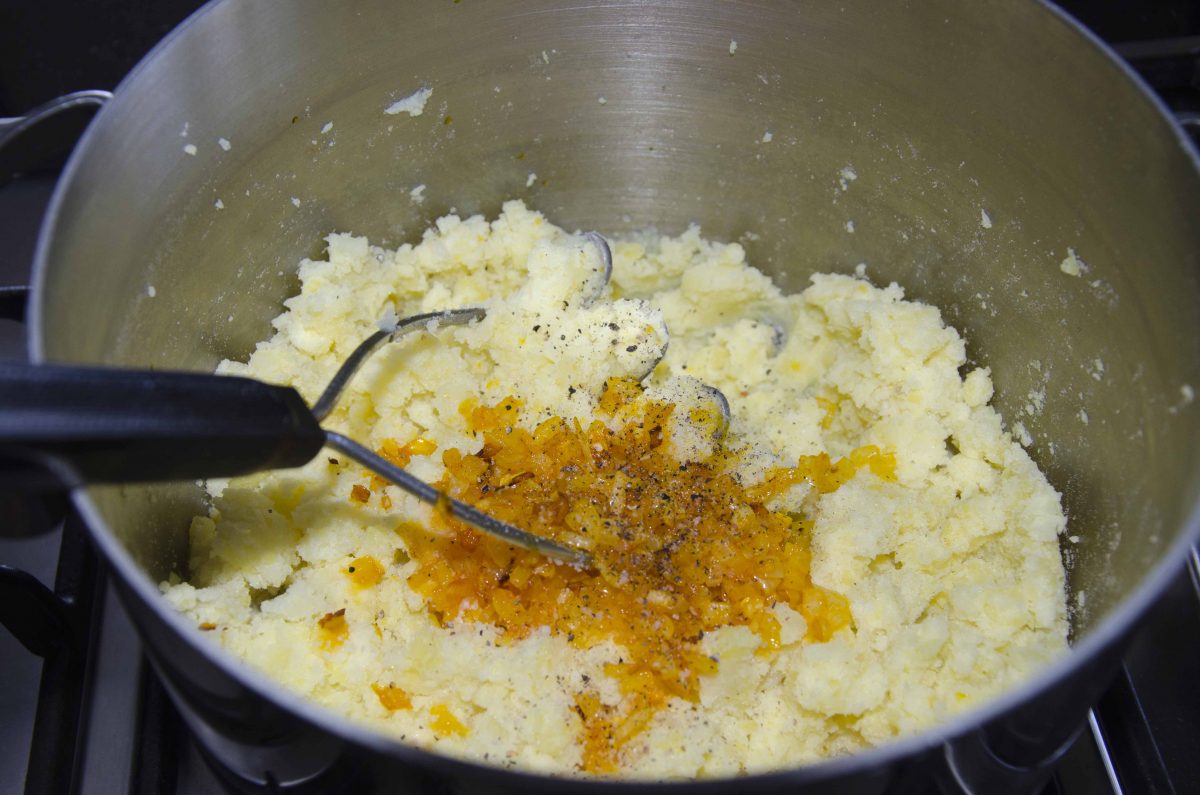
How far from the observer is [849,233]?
1812mm

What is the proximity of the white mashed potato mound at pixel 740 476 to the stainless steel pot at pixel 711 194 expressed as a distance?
77mm

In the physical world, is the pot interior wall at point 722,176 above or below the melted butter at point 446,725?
above

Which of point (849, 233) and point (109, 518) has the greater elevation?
point (849, 233)

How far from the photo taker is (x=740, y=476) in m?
1.57

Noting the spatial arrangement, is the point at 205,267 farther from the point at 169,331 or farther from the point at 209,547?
the point at 209,547

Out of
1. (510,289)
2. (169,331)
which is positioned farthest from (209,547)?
(510,289)

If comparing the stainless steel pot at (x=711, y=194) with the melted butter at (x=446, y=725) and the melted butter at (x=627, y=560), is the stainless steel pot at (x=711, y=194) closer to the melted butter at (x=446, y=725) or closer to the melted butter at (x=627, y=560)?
the melted butter at (x=446, y=725)

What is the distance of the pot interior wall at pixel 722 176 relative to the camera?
4.28 ft

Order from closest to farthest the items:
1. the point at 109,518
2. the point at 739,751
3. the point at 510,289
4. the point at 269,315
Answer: the point at 109,518 < the point at 739,751 < the point at 269,315 < the point at 510,289

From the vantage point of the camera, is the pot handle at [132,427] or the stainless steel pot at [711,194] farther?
the stainless steel pot at [711,194]

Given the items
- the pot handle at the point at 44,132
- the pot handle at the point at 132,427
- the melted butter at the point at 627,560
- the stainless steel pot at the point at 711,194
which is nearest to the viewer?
the pot handle at the point at 132,427

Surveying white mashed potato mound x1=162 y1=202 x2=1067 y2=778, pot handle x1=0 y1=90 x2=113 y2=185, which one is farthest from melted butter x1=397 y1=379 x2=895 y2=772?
pot handle x1=0 y1=90 x2=113 y2=185

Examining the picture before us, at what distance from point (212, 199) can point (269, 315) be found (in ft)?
0.90

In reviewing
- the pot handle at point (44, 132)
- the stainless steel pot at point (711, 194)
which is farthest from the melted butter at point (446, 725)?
the pot handle at point (44, 132)
